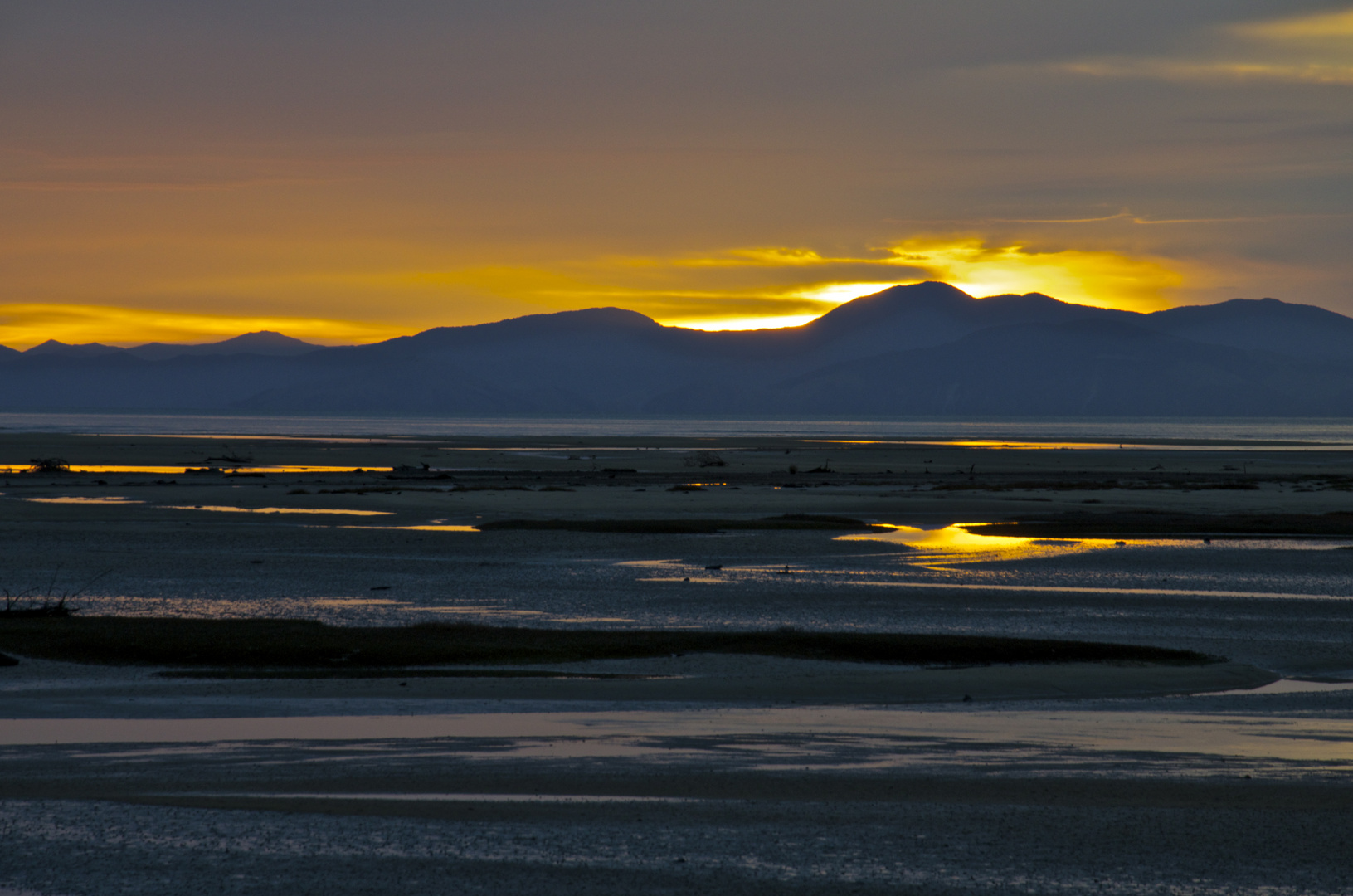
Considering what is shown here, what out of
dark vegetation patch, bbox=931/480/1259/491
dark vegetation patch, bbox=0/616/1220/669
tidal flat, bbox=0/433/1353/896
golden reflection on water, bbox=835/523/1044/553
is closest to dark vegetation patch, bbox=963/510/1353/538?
golden reflection on water, bbox=835/523/1044/553

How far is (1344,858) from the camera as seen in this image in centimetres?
742

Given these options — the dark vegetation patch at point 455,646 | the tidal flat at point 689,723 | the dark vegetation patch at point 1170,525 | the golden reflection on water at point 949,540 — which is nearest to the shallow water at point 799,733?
the tidal flat at point 689,723

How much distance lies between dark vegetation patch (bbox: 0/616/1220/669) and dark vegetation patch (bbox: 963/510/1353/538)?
1786cm

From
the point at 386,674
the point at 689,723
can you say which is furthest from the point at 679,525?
the point at 689,723

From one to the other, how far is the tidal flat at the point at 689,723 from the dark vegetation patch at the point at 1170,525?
39.5 inches

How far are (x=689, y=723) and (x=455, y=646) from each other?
16.4 ft

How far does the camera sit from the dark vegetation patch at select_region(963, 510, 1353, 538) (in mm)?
33562

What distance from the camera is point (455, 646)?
612 inches

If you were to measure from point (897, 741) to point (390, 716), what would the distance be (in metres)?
4.58

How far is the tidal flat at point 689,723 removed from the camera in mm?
7277

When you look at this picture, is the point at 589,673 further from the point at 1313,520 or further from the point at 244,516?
the point at 1313,520

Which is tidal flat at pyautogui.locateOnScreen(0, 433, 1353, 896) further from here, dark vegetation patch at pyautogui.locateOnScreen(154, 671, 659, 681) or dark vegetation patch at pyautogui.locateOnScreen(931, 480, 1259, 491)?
dark vegetation patch at pyautogui.locateOnScreen(931, 480, 1259, 491)

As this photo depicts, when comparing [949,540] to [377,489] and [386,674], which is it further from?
[377,489]

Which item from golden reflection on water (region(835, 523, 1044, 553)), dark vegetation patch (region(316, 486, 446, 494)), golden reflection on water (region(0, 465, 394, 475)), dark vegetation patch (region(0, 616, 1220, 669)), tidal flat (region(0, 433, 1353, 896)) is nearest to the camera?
tidal flat (region(0, 433, 1353, 896))
